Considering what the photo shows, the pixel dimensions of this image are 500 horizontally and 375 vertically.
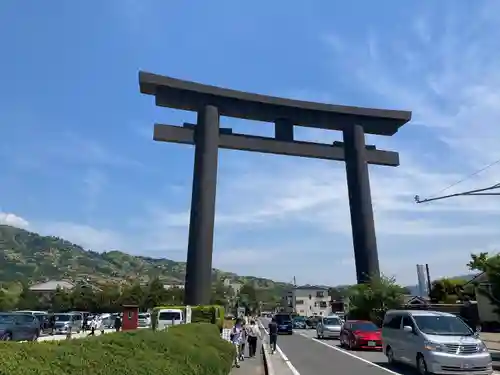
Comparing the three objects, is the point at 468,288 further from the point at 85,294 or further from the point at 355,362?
the point at 85,294

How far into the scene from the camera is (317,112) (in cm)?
3719

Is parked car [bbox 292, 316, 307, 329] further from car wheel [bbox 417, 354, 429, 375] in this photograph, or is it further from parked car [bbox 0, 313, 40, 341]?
car wheel [bbox 417, 354, 429, 375]

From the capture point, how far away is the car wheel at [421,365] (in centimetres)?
1335

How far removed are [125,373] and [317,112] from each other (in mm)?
32820

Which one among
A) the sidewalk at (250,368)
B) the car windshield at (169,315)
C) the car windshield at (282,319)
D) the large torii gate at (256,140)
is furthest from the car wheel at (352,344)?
the car windshield at (282,319)

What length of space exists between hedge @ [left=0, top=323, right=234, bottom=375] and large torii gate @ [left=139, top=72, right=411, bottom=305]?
72.2 feet

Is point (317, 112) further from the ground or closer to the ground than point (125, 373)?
further from the ground

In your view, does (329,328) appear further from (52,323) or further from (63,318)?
(63,318)

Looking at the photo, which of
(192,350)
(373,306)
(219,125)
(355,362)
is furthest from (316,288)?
(192,350)

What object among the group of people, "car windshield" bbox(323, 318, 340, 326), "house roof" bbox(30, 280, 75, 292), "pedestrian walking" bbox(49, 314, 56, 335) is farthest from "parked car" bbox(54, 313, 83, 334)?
"house roof" bbox(30, 280, 75, 292)

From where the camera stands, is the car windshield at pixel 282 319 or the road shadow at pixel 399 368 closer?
the road shadow at pixel 399 368

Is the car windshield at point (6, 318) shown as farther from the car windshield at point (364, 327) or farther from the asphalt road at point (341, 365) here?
the car windshield at point (364, 327)

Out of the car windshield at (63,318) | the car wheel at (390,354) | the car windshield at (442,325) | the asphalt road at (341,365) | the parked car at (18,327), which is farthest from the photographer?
the car windshield at (63,318)

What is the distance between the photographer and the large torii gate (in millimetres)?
31828
